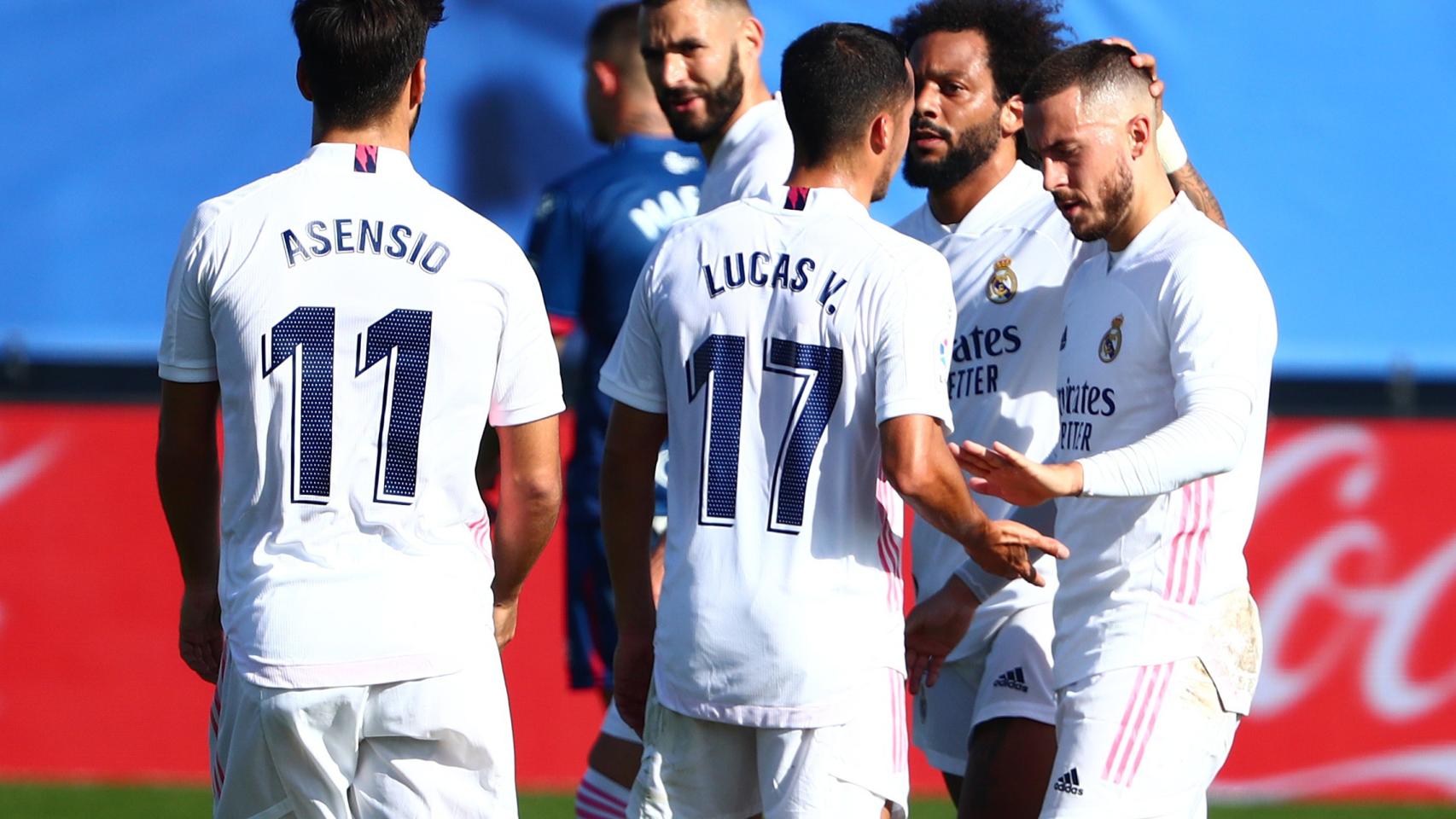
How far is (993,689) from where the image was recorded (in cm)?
405

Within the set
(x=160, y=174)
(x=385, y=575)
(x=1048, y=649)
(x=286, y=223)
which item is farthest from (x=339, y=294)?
(x=160, y=174)

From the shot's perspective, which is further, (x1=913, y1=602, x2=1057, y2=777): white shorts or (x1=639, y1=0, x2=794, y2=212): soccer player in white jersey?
(x1=639, y1=0, x2=794, y2=212): soccer player in white jersey

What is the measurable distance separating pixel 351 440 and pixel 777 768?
0.96 meters

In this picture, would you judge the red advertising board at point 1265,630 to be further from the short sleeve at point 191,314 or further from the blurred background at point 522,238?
the short sleeve at point 191,314

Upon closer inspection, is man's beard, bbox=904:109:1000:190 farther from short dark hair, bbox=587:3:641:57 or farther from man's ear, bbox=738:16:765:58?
short dark hair, bbox=587:3:641:57

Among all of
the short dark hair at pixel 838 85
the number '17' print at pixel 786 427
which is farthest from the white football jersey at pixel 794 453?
the short dark hair at pixel 838 85

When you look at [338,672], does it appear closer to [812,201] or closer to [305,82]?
[305,82]

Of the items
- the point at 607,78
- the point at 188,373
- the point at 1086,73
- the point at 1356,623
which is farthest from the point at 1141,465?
the point at 1356,623

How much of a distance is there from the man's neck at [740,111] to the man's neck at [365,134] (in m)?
1.89

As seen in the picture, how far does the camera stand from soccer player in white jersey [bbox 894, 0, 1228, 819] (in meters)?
3.98

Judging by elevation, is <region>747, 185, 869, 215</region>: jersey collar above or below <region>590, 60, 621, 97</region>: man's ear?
below

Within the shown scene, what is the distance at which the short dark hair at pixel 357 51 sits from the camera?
9.69ft

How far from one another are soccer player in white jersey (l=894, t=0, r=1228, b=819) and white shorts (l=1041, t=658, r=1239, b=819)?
0.50 meters

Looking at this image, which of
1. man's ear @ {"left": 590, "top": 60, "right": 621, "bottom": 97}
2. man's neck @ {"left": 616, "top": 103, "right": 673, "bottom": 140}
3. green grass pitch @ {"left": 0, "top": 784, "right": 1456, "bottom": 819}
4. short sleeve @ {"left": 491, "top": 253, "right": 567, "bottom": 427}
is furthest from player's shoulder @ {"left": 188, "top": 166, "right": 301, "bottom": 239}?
green grass pitch @ {"left": 0, "top": 784, "right": 1456, "bottom": 819}
